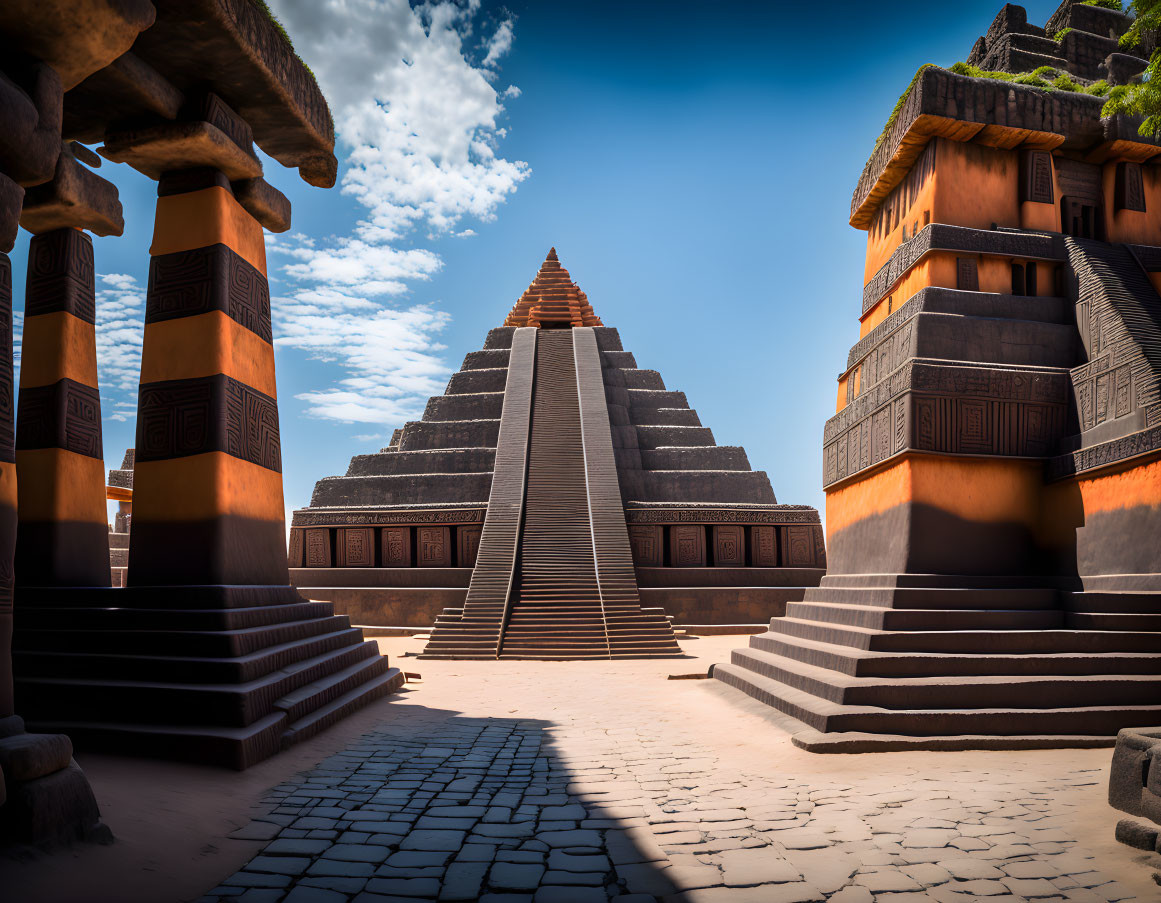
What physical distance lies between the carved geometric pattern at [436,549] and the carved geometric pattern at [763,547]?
630 cm

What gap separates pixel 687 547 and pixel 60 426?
38.5 ft

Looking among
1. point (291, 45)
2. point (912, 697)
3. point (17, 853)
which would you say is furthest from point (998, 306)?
point (17, 853)

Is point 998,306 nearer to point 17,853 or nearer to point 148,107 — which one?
point 148,107

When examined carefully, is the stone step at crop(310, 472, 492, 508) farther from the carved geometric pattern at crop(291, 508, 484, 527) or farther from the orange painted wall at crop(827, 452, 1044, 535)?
the orange painted wall at crop(827, 452, 1044, 535)

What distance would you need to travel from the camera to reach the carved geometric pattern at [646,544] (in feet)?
54.4

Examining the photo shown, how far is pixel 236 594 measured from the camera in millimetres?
6559

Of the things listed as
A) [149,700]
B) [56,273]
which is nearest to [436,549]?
[56,273]

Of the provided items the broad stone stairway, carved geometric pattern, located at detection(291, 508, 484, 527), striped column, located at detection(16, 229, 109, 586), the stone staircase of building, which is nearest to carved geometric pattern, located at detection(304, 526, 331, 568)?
carved geometric pattern, located at detection(291, 508, 484, 527)

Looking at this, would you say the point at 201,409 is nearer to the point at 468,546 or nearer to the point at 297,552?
the point at 468,546

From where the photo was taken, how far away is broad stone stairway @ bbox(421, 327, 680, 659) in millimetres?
12633

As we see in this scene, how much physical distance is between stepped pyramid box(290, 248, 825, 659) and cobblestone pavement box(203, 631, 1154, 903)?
694cm

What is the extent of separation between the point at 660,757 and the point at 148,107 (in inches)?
266

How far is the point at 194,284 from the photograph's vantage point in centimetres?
732

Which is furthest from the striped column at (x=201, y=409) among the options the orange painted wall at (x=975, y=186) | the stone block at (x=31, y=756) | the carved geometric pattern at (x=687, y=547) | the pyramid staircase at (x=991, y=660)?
the carved geometric pattern at (x=687, y=547)
